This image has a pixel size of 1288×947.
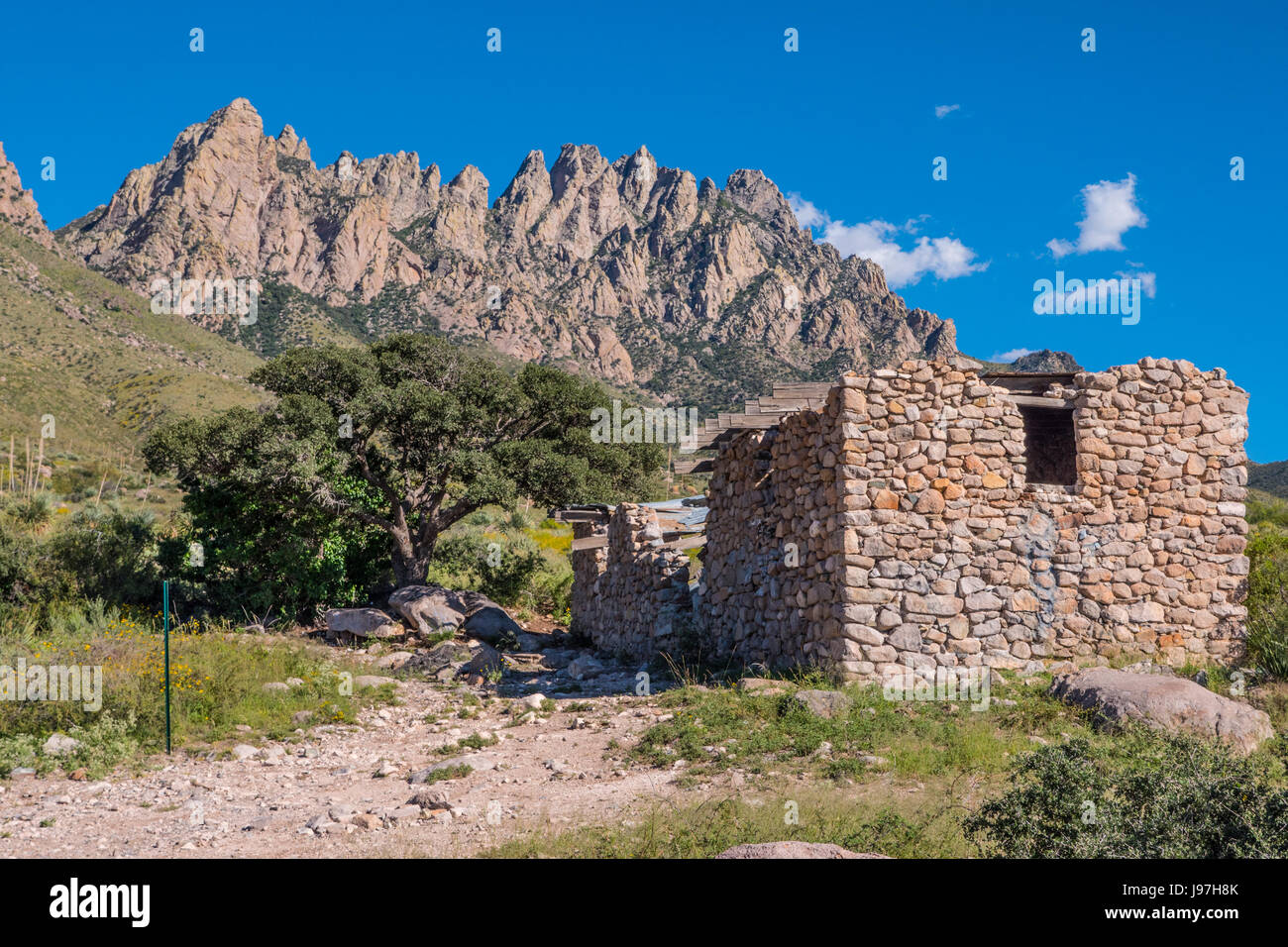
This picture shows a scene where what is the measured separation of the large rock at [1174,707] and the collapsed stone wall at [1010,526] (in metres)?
1.43

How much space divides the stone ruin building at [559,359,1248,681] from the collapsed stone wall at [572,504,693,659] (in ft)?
9.77

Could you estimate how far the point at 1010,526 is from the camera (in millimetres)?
8875

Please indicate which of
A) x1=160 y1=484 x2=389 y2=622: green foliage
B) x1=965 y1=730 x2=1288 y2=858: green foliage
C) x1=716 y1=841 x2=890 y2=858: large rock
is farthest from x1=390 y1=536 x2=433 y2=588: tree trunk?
x1=965 y1=730 x2=1288 y2=858: green foliage

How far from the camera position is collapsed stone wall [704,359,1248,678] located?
8617 mm

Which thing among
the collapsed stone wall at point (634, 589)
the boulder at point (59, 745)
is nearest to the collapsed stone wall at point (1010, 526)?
the collapsed stone wall at point (634, 589)

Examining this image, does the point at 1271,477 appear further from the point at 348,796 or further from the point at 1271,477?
the point at 348,796

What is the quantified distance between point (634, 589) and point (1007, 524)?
20.7 ft

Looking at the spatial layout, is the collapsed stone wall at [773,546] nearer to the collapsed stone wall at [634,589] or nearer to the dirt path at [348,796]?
the collapsed stone wall at [634,589]

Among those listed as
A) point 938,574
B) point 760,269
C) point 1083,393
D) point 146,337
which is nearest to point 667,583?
point 938,574

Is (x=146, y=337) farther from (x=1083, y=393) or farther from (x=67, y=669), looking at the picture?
(x=1083, y=393)

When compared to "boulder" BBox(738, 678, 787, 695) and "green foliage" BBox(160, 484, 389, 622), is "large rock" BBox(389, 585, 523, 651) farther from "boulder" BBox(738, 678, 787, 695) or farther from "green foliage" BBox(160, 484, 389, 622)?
"boulder" BBox(738, 678, 787, 695)

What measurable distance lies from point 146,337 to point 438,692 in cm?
5753

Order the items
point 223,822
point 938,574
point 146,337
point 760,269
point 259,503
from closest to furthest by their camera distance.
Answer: point 223,822, point 938,574, point 259,503, point 146,337, point 760,269
